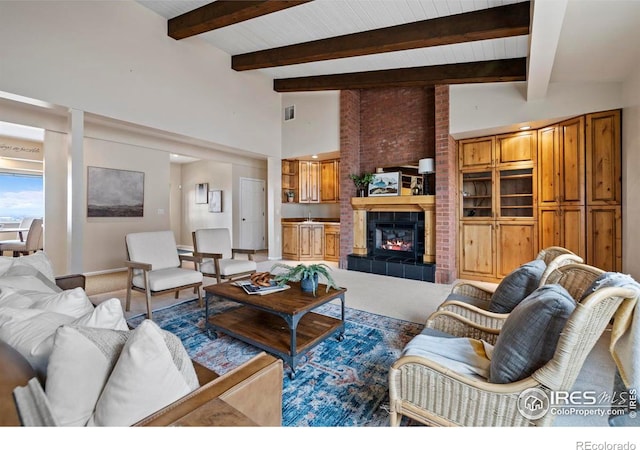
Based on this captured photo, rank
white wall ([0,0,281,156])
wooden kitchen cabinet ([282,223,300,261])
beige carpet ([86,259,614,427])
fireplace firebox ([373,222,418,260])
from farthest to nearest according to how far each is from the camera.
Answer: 1. wooden kitchen cabinet ([282,223,300,261])
2. fireplace firebox ([373,222,418,260])
3. white wall ([0,0,281,156])
4. beige carpet ([86,259,614,427])

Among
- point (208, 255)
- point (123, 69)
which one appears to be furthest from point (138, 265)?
point (123, 69)

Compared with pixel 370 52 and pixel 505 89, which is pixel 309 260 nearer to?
pixel 370 52

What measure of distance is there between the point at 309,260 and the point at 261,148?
8.93 ft

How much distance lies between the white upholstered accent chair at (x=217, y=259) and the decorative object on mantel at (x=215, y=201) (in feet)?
12.2

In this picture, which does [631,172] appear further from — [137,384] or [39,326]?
[39,326]

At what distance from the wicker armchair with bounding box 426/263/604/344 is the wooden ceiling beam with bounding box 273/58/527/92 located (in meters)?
3.26

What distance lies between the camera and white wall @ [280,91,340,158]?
19.6 feet

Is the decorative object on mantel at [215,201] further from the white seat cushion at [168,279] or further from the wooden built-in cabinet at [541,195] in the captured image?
the wooden built-in cabinet at [541,195]

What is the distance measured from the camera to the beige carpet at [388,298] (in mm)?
1953

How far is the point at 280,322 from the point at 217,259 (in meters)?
1.57

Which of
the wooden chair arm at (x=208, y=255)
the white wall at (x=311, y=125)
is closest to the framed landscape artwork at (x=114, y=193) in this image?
the wooden chair arm at (x=208, y=255)

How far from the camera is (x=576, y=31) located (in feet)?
8.41

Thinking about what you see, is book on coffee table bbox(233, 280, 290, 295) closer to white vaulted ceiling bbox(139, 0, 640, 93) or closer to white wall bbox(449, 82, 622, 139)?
white vaulted ceiling bbox(139, 0, 640, 93)

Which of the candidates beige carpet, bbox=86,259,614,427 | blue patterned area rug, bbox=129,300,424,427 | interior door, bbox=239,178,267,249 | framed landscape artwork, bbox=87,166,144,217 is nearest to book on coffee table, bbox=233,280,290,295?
blue patterned area rug, bbox=129,300,424,427
